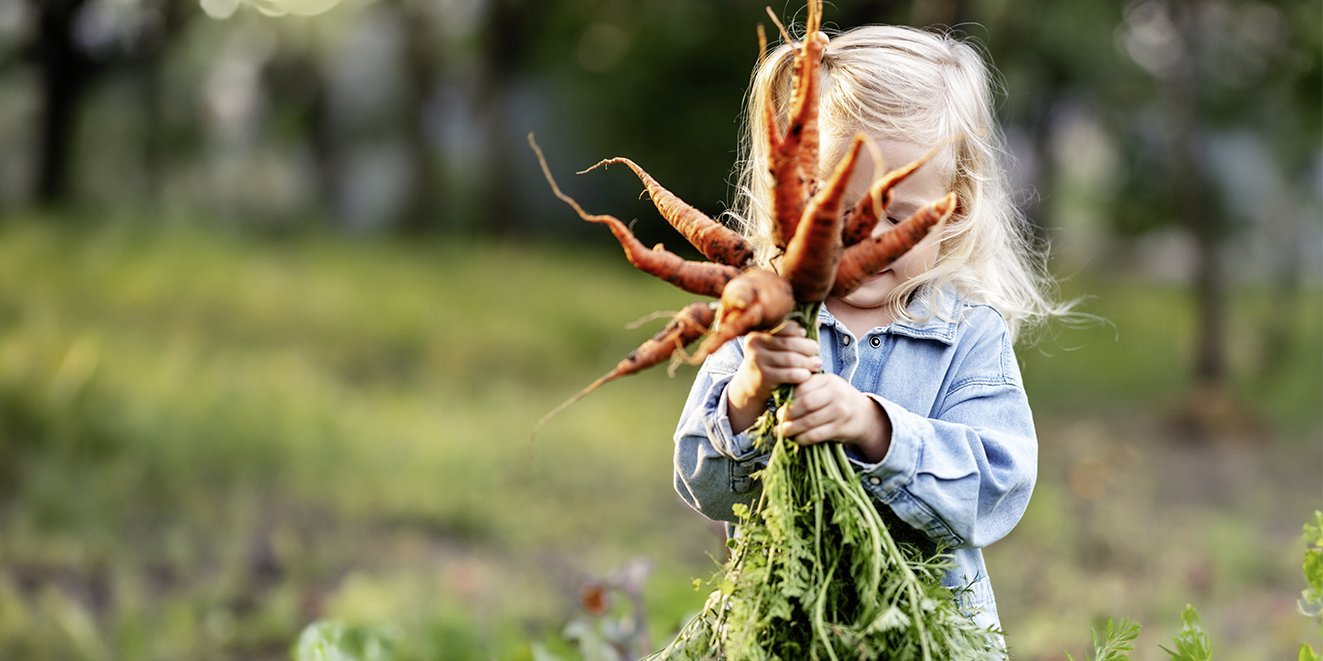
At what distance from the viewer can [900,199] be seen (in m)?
2.13

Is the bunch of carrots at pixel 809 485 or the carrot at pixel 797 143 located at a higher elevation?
the carrot at pixel 797 143

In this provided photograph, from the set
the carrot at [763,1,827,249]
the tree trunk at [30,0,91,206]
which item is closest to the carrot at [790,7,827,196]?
the carrot at [763,1,827,249]

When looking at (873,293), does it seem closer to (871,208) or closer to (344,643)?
(871,208)

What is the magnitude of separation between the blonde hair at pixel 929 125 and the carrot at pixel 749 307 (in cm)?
33

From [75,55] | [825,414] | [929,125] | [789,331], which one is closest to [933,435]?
[825,414]

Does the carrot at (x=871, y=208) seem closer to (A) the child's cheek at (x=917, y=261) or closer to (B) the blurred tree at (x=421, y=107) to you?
(A) the child's cheek at (x=917, y=261)

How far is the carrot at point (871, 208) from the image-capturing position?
181 cm

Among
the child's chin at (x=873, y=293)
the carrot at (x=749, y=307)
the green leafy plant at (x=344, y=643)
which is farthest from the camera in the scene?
the green leafy plant at (x=344, y=643)

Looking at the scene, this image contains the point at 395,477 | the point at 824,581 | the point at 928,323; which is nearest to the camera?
the point at 824,581

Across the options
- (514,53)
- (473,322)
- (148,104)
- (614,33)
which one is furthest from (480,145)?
(473,322)

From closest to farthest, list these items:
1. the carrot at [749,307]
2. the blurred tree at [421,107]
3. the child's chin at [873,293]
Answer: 1. the carrot at [749,307]
2. the child's chin at [873,293]
3. the blurred tree at [421,107]

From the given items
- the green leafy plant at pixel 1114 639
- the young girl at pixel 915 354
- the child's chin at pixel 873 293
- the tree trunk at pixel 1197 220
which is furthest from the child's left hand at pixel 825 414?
the tree trunk at pixel 1197 220

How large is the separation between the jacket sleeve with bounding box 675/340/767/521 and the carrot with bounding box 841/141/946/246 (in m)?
0.37

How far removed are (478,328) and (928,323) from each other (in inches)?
328
